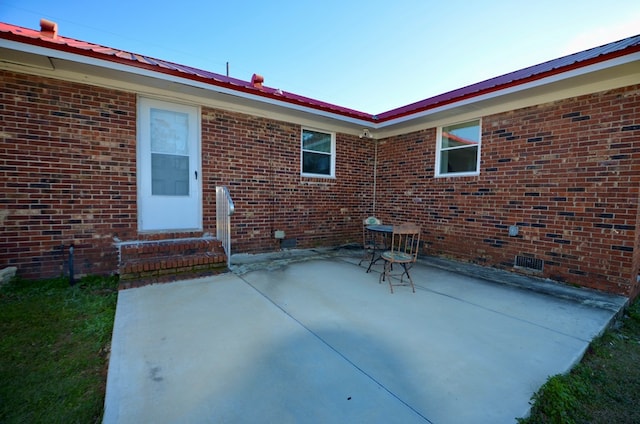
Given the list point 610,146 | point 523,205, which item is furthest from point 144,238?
point 610,146

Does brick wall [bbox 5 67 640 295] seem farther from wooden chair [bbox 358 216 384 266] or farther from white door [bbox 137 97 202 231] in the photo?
wooden chair [bbox 358 216 384 266]

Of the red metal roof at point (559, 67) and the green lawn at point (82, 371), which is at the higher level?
the red metal roof at point (559, 67)

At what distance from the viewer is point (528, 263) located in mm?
4938

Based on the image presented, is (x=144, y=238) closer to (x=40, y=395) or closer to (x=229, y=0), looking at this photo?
(x=40, y=395)

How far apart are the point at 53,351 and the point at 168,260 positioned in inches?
77.9

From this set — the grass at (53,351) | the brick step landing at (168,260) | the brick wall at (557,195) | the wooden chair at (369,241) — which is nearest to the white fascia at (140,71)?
the wooden chair at (369,241)

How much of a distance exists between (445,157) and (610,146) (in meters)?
2.61

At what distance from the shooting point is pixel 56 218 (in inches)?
163

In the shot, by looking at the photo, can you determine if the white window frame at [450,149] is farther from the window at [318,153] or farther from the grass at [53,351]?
the grass at [53,351]

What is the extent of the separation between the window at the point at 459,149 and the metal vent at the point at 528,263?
1784 millimetres

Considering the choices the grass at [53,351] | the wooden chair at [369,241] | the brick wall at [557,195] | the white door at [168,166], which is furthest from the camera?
the wooden chair at [369,241]

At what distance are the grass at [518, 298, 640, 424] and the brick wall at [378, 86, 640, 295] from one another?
199 centimetres

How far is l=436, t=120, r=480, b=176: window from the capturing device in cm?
575

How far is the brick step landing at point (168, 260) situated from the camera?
4.06 m
